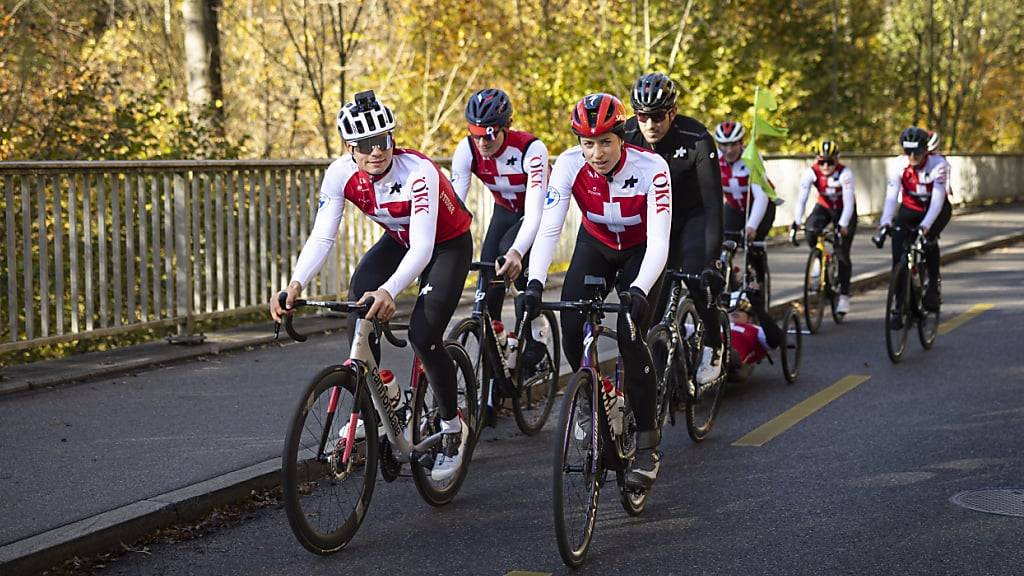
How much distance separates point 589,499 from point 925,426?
3430 millimetres

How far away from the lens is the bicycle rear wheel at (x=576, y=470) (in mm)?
5150

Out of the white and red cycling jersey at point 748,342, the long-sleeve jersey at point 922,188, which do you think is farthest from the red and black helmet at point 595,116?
the long-sleeve jersey at point 922,188

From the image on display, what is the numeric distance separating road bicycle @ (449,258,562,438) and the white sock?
17.6 inches

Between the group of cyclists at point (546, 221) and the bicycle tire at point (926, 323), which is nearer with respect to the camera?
the group of cyclists at point (546, 221)

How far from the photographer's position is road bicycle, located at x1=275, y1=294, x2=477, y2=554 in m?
5.25

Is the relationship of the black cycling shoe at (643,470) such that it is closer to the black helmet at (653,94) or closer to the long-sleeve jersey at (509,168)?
the long-sleeve jersey at (509,168)

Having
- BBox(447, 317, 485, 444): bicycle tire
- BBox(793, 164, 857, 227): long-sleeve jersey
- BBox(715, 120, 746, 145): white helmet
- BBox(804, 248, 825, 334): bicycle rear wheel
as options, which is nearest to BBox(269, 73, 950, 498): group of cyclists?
BBox(447, 317, 485, 444): bicycle tire

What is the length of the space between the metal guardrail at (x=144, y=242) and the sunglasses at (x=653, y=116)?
13.1ft

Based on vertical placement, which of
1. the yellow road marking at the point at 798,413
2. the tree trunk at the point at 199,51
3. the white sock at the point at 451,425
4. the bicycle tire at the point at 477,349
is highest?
the tree trunk at the point at 199,51

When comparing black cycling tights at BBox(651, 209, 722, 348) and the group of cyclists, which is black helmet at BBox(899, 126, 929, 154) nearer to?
the group of cyclists

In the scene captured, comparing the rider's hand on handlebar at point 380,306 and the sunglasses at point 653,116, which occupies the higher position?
the sunglasses at point 653,116

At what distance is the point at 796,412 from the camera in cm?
864

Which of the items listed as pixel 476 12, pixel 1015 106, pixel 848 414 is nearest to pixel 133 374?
pixel 848 414

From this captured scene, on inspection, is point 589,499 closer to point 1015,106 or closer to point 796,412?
point 796,412
